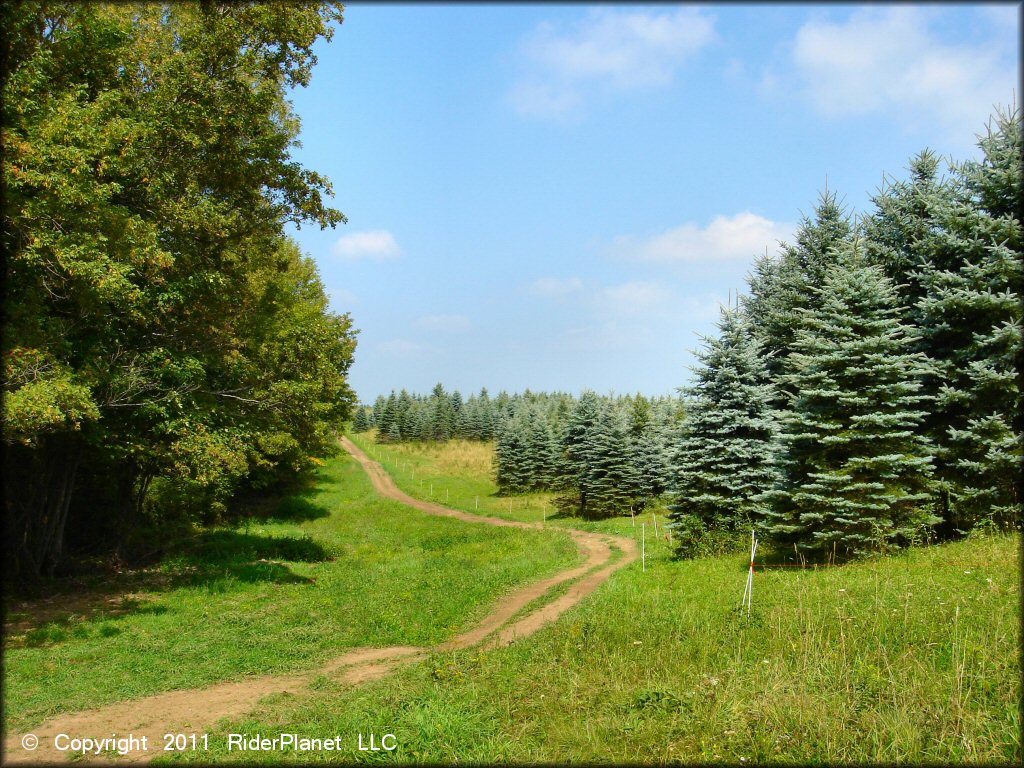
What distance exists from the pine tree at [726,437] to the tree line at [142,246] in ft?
35.9

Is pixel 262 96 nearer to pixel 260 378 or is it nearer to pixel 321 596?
pixel 260 378

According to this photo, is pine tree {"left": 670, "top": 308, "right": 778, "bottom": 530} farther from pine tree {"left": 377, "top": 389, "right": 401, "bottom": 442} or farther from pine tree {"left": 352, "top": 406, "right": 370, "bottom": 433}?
pine tree {"left": 352, "top": 406, "right": 370, "bottom": 433}

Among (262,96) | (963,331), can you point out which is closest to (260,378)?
(262,96)

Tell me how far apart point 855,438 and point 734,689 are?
887 centimetres

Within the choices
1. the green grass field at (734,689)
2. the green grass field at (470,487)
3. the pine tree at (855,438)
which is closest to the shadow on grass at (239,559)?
the green grass field at (734,689)

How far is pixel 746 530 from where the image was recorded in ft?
53.6

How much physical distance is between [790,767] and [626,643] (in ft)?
11.7

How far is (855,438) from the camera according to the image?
12938 millimetres

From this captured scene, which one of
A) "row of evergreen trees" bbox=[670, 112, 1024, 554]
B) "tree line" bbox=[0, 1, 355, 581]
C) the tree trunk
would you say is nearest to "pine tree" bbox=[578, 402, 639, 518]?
"row of evergreen trees" bbox=[670, 112, 1024, 554]

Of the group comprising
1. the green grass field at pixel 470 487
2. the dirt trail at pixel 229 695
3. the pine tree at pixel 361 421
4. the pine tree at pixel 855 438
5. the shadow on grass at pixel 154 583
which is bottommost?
the shadow on grass at pixel 154 583

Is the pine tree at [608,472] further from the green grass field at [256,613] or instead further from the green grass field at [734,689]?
the green grass field at [734,689]

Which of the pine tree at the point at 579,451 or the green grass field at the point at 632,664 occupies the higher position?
the pine tree at the point at 579,451

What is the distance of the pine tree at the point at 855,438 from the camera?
12.8 meters

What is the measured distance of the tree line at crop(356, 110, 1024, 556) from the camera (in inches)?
502
